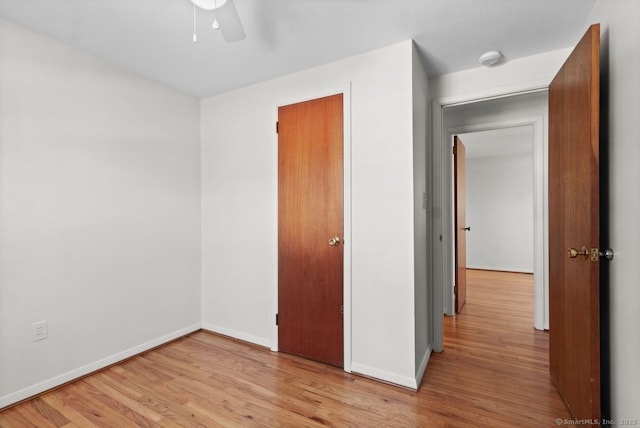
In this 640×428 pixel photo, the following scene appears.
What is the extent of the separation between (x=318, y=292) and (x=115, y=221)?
1709mm

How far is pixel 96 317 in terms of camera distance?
2359 millimetres

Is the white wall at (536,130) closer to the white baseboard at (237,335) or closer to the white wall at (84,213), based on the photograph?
the white baseboard at (237,335)

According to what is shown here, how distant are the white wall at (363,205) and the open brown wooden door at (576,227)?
33.7 inches

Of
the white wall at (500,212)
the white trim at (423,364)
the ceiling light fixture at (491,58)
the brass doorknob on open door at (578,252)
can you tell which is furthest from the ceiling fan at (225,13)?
the white wall at (500,212)

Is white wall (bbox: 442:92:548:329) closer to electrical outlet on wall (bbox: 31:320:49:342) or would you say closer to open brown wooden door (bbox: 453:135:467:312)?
open brown wooden door (bbox: 453:135:467:312)

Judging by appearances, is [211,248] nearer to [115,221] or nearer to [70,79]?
[115,221]

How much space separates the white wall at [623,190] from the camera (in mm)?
1288

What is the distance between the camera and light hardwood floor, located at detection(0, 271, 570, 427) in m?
1.79

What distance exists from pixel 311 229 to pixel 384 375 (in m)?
1.18

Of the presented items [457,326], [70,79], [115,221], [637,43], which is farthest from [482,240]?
[70,79]

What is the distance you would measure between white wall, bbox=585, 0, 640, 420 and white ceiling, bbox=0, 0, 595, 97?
0.48m

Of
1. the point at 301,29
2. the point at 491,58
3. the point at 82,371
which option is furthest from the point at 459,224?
the point at 82,371

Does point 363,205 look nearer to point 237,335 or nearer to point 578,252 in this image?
point 578,252

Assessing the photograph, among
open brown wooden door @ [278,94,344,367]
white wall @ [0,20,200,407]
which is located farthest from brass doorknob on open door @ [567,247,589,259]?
white wall @ [0,20,200,407]
